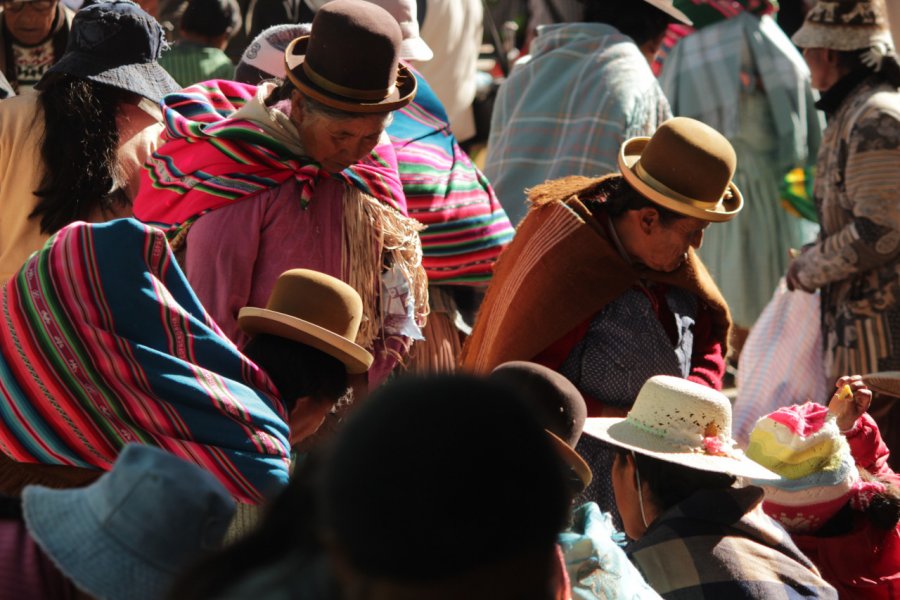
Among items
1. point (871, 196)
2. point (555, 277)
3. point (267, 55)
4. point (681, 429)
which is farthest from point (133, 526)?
point (871, 196)

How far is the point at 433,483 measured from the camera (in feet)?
4.43

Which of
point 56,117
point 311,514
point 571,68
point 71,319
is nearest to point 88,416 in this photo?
point 71,319


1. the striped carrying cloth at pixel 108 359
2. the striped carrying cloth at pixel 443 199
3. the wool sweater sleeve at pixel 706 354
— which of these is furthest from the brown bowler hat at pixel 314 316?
the wool sweater sleeve at pixel 706 354

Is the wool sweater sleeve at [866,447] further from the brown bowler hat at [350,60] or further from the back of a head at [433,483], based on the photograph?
the back of a head at [433,483]

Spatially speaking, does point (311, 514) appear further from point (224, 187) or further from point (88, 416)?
point (224, 187)

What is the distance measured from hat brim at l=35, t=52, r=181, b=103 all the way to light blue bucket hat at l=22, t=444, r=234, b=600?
2.47 m

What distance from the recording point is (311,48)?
375 cm

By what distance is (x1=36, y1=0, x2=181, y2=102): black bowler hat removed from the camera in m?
4.23

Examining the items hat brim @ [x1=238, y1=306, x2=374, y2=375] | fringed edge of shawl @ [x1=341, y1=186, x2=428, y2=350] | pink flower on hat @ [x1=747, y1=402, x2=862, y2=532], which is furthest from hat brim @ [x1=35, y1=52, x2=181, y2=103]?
pink flower on hat @ [x1=747, y1=402, x2=862, y2=532]

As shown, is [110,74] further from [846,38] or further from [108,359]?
[846,38]

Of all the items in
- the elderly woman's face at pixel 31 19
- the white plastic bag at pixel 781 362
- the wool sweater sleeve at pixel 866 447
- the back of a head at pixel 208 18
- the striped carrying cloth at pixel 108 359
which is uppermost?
the striped carrying cloth at pixel 108 359

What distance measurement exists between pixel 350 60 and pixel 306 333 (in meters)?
0.89

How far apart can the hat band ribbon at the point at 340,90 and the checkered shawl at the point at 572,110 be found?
207 cm

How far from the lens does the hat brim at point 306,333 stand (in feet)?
10.2
